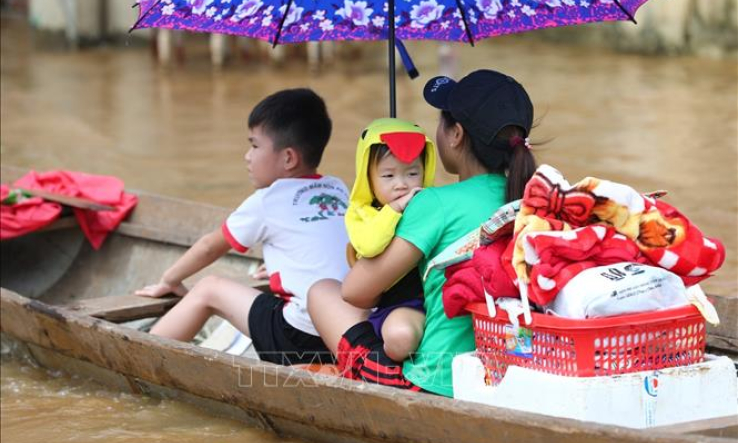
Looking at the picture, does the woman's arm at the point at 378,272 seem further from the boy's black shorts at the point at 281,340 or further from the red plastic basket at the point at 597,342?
the boy's black shorts at the point at 281,340

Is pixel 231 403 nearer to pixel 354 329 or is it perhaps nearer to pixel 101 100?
pixel 354 329

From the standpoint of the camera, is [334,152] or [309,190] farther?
[334,152]

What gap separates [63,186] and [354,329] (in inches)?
97.3

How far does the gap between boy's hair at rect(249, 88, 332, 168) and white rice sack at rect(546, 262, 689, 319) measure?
51.9 inches

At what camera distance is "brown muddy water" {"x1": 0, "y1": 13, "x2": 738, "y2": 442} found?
4.69 meters

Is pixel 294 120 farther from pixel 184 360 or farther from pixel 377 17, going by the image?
pixel 184 360

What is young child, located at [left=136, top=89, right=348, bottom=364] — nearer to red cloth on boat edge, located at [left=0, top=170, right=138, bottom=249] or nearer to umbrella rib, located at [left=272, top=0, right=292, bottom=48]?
umbrella rib, located at [left=272, top=0, right=292, bottom=48]

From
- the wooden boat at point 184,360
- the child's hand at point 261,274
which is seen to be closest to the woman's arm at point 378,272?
the wooden boat at point 184,360

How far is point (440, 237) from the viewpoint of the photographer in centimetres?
345

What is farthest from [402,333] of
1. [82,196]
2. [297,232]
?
[82,196]

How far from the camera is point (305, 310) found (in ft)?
13.4

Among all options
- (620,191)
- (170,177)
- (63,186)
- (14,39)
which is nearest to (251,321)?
(620,191)

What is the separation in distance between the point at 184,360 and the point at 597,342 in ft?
4.78

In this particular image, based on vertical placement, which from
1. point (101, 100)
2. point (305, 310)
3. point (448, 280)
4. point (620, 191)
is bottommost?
point (101, 100)
